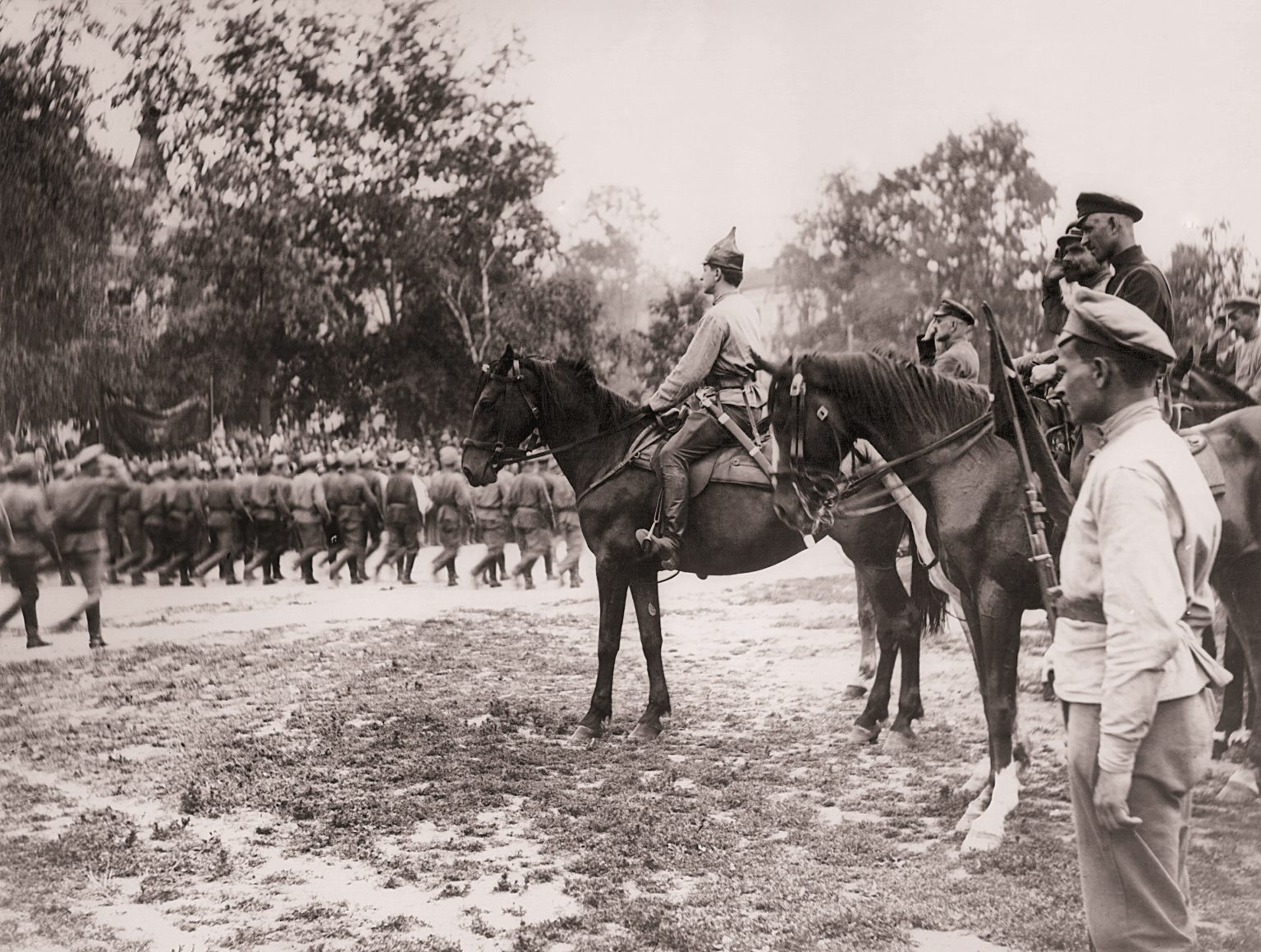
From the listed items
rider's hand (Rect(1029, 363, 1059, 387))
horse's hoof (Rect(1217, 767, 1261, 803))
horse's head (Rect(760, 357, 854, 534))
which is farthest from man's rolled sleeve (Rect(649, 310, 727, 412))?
horse's hoof (Rect(1217, 767, 1261, 803))

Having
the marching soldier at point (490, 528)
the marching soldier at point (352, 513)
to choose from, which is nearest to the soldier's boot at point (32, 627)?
the marching soldier at point (352, 513)

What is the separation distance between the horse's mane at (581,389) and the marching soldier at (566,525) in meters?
0.60

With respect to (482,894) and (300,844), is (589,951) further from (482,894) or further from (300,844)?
(300,844)

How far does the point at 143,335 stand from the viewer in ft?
17.4

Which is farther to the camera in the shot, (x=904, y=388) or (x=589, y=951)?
(x=904, y=388)

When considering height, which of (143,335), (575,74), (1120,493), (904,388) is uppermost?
(575,74)

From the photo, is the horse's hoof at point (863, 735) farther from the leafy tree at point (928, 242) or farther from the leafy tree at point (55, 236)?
the leafy tree at point (55, 236)

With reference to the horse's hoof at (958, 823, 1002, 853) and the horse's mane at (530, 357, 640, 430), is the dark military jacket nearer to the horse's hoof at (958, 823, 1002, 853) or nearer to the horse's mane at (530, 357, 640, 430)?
the horse's hoof at (958, 823, 1002, 853)

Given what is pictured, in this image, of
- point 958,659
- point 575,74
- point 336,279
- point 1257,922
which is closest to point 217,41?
point 336,279

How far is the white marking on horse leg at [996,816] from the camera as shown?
4418mm

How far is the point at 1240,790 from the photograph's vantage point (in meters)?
4.74

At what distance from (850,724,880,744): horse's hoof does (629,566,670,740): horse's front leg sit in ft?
3.31

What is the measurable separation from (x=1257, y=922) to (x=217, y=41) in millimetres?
6200

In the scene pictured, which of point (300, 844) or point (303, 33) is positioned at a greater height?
point (303, 33)
